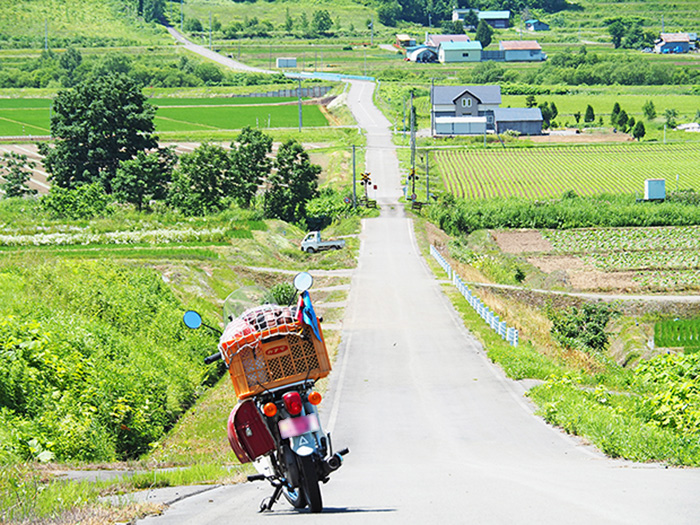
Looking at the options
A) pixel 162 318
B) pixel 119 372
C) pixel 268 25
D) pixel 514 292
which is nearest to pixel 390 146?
pixel 514 292

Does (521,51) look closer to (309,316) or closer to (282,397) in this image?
(309,316)

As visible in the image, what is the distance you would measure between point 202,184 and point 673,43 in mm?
148011

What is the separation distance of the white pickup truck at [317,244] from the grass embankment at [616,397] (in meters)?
22.9

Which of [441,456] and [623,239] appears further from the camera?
[623,239]

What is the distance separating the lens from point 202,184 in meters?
63.9

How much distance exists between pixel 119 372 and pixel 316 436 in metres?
10.2

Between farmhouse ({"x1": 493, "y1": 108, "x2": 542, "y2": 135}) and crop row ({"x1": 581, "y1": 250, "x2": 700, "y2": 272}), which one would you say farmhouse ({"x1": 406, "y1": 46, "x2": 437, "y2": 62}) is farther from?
crop row ({"x1": 581, "y1": 250, "x2": 700, "y2": 272})

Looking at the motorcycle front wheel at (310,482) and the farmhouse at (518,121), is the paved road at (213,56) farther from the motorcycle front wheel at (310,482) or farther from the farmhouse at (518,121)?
the motorcycle front wheel at (310,482)

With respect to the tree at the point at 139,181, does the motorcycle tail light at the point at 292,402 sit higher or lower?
higher

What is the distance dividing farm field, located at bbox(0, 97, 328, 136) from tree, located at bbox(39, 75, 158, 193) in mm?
29477

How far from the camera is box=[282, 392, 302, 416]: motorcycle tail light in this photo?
9.61 m

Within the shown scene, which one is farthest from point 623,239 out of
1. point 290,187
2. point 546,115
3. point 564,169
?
point 546,115

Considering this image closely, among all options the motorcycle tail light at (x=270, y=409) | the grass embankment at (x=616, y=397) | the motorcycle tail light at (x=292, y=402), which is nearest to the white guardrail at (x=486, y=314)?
the grass embankment at (x=616, y=397)

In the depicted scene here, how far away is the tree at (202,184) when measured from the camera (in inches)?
2495
